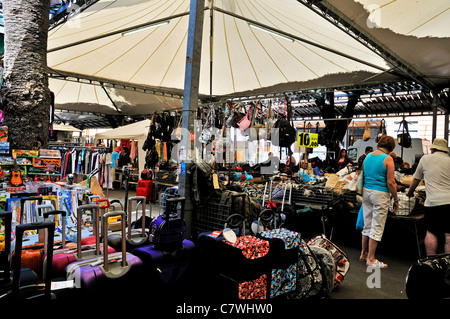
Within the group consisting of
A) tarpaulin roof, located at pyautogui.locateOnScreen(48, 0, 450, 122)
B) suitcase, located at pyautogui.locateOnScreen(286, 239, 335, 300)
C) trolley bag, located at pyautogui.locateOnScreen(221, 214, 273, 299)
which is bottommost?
Answer: suitcase, located at pyautogui.locateOnScreen(286, 239, 335, 300)

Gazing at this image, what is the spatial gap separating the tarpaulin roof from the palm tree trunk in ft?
5.38

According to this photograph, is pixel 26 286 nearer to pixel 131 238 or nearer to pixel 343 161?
pixel 131 238

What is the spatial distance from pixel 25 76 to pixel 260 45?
526cm

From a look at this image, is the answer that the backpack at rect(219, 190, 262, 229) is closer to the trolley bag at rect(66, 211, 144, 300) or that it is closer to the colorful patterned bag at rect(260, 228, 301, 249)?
the colorful patterned bag at rect(260, 228, 301, 249)

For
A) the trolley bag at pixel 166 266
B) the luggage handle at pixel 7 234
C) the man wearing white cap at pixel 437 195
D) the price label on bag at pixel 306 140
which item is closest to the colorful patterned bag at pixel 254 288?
the trolley bag at pixel 166 266

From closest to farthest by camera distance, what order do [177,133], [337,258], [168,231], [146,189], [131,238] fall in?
[168,231] < [131,238] < [337,258] < [177,133] < [146,189]

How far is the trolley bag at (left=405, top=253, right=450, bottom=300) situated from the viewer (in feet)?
5.31

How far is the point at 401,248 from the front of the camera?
Answer: 17.0 ft

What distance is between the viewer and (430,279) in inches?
64.2

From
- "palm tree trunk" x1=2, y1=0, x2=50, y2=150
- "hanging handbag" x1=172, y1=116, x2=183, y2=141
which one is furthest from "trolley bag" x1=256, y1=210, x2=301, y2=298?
"hanging handbag" x1=172, y1=116, x2=183, y2=141

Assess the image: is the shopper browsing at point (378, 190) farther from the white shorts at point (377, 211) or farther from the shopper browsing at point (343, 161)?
the shopper browsing at point (343, 161)

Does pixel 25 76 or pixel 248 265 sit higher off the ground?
pixel 25 76


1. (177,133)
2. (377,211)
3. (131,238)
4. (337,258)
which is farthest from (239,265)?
(177,133)

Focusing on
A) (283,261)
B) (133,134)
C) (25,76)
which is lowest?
(283,261)
